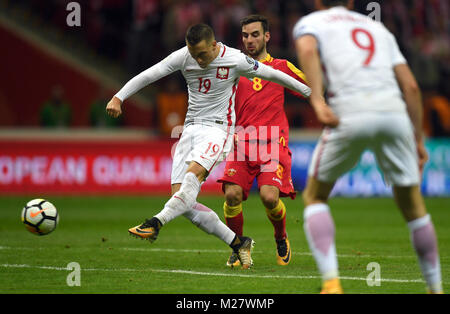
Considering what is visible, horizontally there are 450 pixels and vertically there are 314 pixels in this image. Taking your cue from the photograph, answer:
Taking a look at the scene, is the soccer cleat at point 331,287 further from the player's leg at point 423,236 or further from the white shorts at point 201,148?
the white shorts at point 201,148

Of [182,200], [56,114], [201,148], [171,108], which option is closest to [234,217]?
[201,148]

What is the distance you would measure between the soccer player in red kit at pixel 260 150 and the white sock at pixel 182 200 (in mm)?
Answer: 901

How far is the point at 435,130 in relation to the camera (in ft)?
64.4

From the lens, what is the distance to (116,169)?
61.5 ft

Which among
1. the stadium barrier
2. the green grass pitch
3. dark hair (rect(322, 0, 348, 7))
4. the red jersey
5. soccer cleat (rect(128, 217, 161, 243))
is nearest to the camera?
dark hair (rect(322, 0, 348, 7))

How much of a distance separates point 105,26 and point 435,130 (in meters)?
9.36

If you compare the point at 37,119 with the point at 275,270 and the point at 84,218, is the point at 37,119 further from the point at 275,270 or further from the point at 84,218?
the point at 275,270

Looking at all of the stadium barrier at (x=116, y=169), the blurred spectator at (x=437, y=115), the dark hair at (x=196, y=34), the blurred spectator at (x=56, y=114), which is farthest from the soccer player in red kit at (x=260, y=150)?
the blurred spectator at (x=437, y=115)

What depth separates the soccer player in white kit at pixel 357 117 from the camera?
17.1 ft

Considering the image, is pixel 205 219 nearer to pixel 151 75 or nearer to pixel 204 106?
pixel 204 106

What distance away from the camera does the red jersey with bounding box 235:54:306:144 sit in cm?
872

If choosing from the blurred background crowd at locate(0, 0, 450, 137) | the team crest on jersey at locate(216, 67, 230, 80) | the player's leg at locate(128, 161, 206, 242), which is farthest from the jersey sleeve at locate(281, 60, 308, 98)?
the blurred background crowd at locate(0, 0, 450, 137)

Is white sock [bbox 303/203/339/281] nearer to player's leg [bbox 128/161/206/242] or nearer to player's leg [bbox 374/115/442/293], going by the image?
player's leg [bbox 374/115/442/293]

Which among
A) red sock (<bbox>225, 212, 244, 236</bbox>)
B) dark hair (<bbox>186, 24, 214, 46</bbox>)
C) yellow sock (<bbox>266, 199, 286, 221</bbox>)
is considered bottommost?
red sock (<bbox>225, 212, 244, 236</bbox>)
